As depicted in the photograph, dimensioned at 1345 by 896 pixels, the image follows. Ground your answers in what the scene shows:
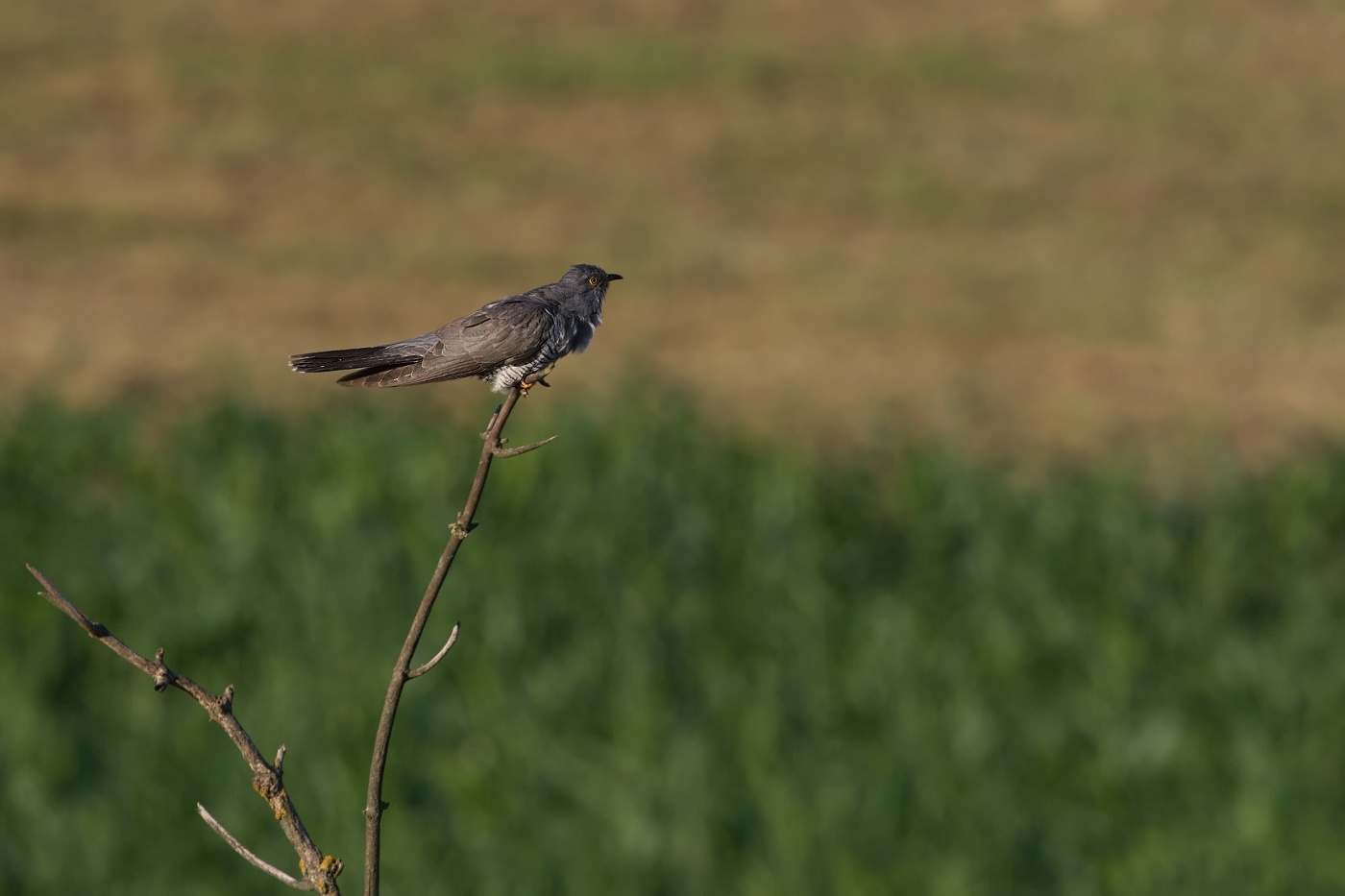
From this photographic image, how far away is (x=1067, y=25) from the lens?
33.8 m

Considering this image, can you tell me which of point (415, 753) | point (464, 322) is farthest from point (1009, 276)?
point (464, 322)

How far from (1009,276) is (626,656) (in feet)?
49.3

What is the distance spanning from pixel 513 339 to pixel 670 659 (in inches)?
381

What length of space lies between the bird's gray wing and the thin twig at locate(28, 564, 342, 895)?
47 cm

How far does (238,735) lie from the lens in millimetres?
1583

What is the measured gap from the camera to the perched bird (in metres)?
2.01

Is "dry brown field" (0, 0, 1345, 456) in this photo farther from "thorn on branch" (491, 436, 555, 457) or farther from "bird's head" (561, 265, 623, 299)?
"thorn on branch" (491, 436, 555, 457)

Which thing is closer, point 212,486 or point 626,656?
point 626,656

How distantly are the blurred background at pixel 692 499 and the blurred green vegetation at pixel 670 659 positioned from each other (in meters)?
0.04

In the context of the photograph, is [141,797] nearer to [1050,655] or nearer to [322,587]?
[322,587]

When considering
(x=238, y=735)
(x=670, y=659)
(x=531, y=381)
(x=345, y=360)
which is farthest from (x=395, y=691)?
(x=670, y=659)

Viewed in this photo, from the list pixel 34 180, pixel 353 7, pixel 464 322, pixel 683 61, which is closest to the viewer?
pixel 464 322

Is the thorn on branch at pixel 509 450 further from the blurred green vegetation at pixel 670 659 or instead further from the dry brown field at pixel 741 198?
the dry brown field at pixel 741 198

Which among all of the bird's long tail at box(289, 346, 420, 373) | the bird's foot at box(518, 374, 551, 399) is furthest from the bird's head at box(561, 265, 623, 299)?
the bird's long tail at box(289, 346, 420, 373)
